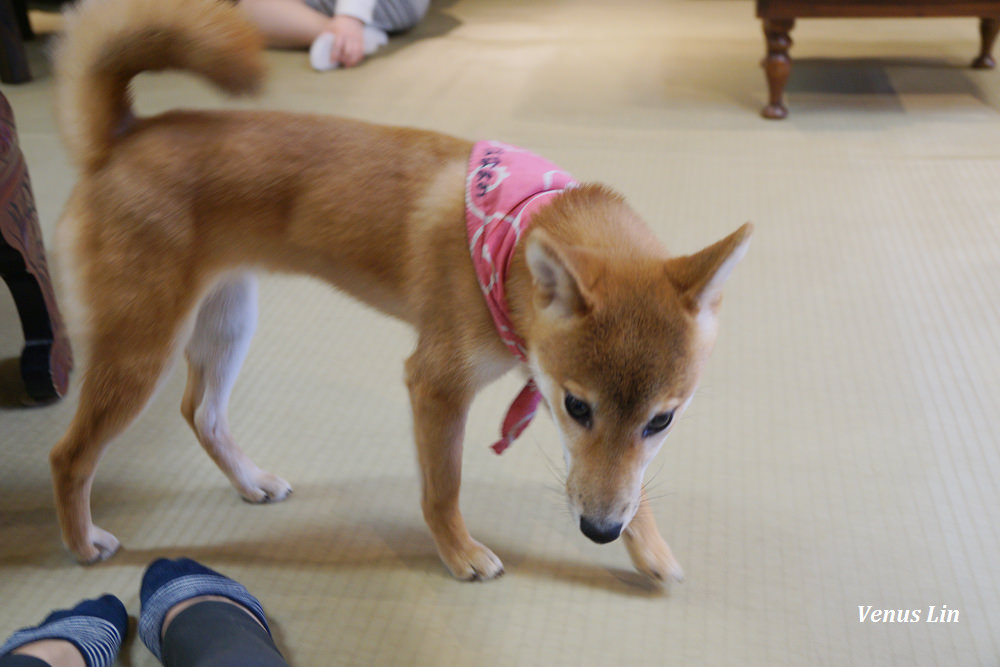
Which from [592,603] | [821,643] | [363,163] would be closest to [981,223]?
[821,643]

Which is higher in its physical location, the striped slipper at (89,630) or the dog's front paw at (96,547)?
the striped slipper at (89,630)

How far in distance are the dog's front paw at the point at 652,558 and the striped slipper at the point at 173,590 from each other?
513 millimetres

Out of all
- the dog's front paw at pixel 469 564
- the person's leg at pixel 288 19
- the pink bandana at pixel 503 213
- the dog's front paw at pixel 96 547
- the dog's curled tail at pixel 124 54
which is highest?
the dog's curled tail at pixel 124 54

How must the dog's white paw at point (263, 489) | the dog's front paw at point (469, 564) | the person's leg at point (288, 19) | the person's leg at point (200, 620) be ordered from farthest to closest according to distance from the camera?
the person's leg at point (288, 19), the dog's white paw at point (263, 489), the dog's front paw at point (469, 564), the person's leg at point (200, 620)

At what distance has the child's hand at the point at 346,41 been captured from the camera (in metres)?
3.03

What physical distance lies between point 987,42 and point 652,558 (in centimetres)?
272

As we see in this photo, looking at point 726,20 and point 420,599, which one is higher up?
point 726,20

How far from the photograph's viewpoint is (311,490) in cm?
135

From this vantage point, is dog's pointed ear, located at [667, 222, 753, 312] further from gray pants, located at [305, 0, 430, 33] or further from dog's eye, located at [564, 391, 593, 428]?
gray pants, located at [305, 0, 430, 33]

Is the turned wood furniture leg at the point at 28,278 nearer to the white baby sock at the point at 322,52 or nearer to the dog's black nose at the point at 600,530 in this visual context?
the dog's black nose at the point at 600,530

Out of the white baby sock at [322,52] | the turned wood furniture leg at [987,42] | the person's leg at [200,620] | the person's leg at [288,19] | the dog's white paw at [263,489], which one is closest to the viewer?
the person's leg at [200,620]

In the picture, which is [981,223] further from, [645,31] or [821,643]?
[645,31]

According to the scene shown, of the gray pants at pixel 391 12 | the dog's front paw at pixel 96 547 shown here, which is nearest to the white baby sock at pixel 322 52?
the gray pants at pixel 391 12

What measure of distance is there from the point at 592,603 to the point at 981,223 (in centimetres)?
156
